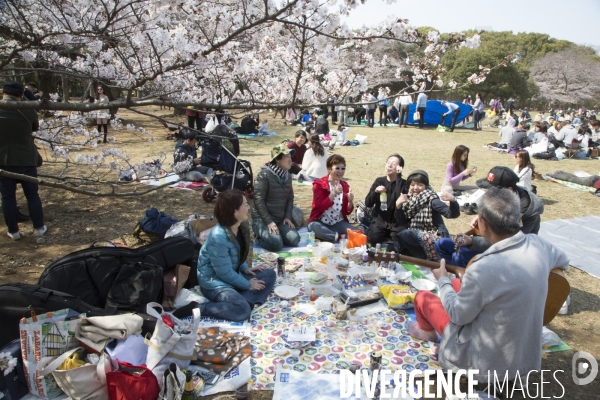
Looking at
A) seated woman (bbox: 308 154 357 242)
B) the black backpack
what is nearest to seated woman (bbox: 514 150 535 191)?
seated woman (bbox: 308 154 357 242)

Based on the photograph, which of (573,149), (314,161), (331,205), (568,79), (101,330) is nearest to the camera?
(101,330)

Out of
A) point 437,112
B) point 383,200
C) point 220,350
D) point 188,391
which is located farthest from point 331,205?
point 437,112

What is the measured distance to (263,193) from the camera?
16.8ft

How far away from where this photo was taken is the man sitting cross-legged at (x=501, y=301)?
7.89 feet

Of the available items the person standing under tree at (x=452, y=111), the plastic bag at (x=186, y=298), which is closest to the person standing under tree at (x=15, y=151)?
the plastic bag at (x=186, y=298)

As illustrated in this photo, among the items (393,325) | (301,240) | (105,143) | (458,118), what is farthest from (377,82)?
(393,325)

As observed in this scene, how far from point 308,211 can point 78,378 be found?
482 cm

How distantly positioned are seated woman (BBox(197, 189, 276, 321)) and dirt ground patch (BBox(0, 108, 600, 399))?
899 millimetres

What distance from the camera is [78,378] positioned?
2340 millimetres

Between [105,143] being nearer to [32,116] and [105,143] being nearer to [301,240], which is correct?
[32,116]

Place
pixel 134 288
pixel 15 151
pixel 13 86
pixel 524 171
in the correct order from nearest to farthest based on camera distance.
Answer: pixel 134 288 < pixel 13 86 < pixel 15 151 < pixel 524 171

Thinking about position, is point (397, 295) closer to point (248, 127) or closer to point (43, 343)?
point (43, 343)

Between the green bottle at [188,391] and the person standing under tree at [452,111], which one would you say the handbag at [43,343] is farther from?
the person standing under tree at [452,111]

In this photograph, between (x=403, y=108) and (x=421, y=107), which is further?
(x=403, y=108)
